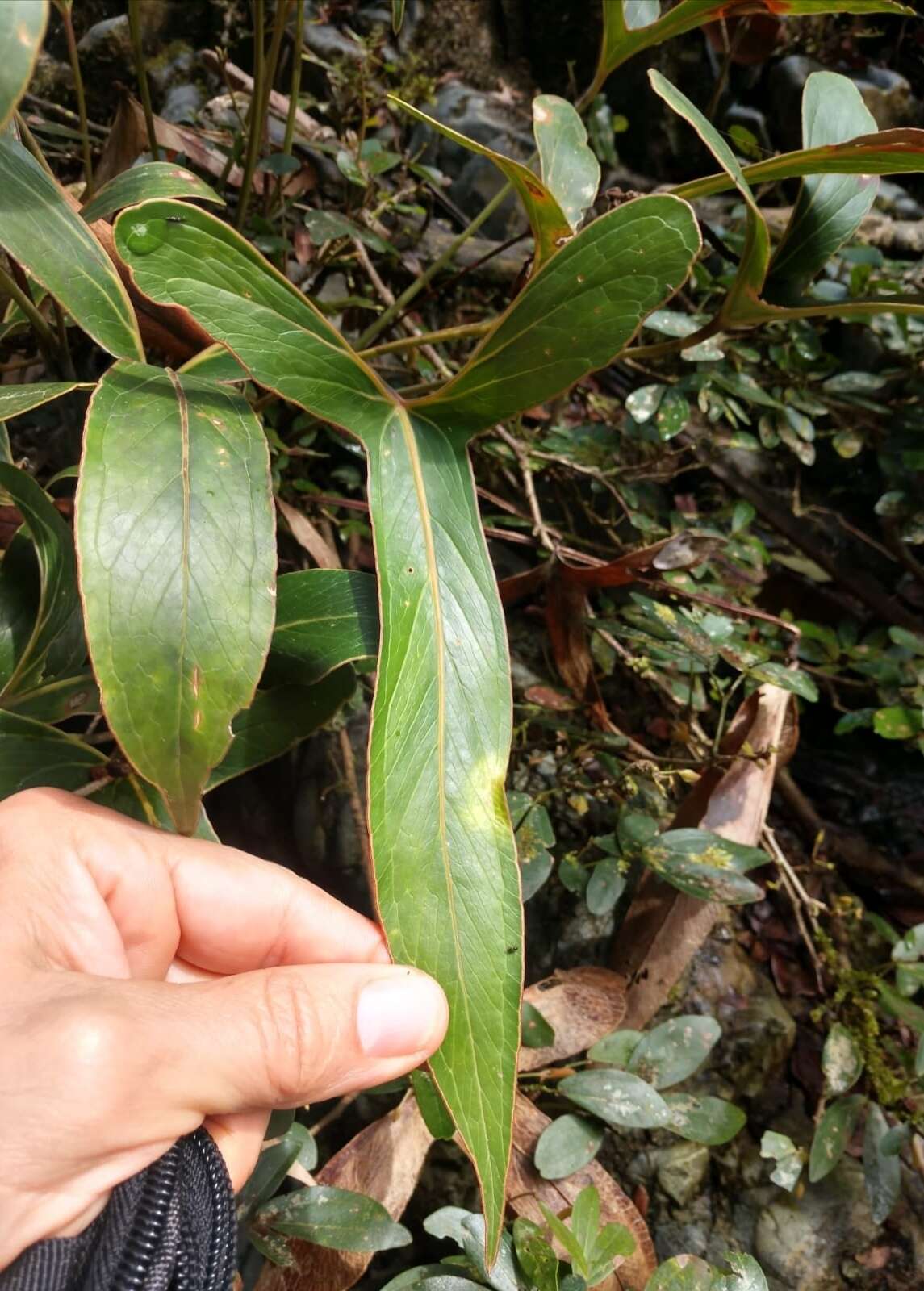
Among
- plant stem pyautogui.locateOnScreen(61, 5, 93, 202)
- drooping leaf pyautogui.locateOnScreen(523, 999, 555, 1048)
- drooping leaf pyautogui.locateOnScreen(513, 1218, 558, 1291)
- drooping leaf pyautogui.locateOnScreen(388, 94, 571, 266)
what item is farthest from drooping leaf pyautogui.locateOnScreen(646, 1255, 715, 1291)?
plant stem pyautogui.locateOnScreen(61, 5, 93, 202)

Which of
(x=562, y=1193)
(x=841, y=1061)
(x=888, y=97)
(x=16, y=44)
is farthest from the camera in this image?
(x=888, y=97)

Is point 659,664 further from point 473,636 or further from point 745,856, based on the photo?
point 473,636

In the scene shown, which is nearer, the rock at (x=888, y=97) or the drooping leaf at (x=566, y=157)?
the drooping leaf at (x=566, y=157)

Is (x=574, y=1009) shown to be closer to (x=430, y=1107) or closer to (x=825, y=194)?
(x=430, y=1107)

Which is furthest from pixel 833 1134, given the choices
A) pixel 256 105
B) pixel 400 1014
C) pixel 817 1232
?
pixel 256 105

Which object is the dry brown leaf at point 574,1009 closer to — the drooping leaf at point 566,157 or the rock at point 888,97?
the drooping leaf at point 566,157

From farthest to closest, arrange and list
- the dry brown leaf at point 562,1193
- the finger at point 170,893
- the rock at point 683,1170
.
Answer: the rock at point 683,1170 < the dry brown leaf at point 562,1193 < the finger at point 170,893

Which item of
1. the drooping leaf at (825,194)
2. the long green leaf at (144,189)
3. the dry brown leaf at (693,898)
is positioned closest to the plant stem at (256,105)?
the long green leaf at (144,189)
